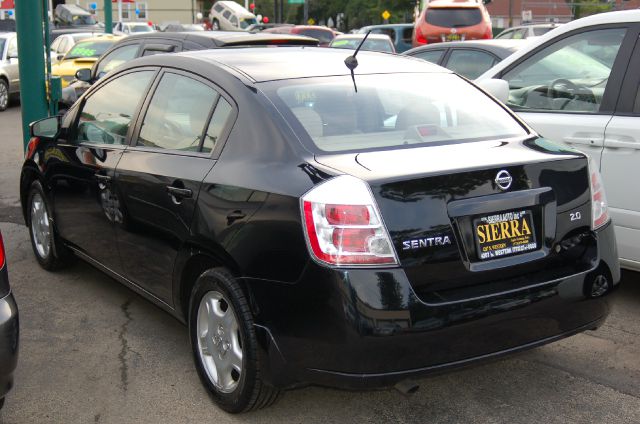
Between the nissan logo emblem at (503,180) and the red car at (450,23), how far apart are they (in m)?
16.1

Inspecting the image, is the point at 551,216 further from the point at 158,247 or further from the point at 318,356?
the point at 158,247

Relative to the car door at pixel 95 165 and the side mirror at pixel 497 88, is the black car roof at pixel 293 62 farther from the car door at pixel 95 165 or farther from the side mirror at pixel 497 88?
the side mirror at pixel 497 88

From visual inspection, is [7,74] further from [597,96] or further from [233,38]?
[597,96]

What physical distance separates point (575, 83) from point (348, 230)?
2.80 m

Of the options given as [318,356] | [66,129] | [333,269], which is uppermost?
[66,129]

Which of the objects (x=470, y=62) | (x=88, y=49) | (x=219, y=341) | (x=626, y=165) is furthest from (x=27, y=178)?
(x=88, y=49)

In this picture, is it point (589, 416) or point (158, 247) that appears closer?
point (589, 416)

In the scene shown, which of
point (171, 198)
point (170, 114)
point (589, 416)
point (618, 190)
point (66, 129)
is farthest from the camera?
point (66, 129)

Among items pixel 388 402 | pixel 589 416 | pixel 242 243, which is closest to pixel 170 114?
pixel 242 243

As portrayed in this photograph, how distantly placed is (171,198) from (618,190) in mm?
2602

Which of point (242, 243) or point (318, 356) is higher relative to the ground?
point (242, 243)

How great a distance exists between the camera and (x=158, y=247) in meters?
4.09

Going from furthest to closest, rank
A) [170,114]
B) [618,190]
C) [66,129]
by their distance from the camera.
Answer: [66,129]
[618,190]
[170,114]

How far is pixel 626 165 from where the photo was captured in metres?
4.70
